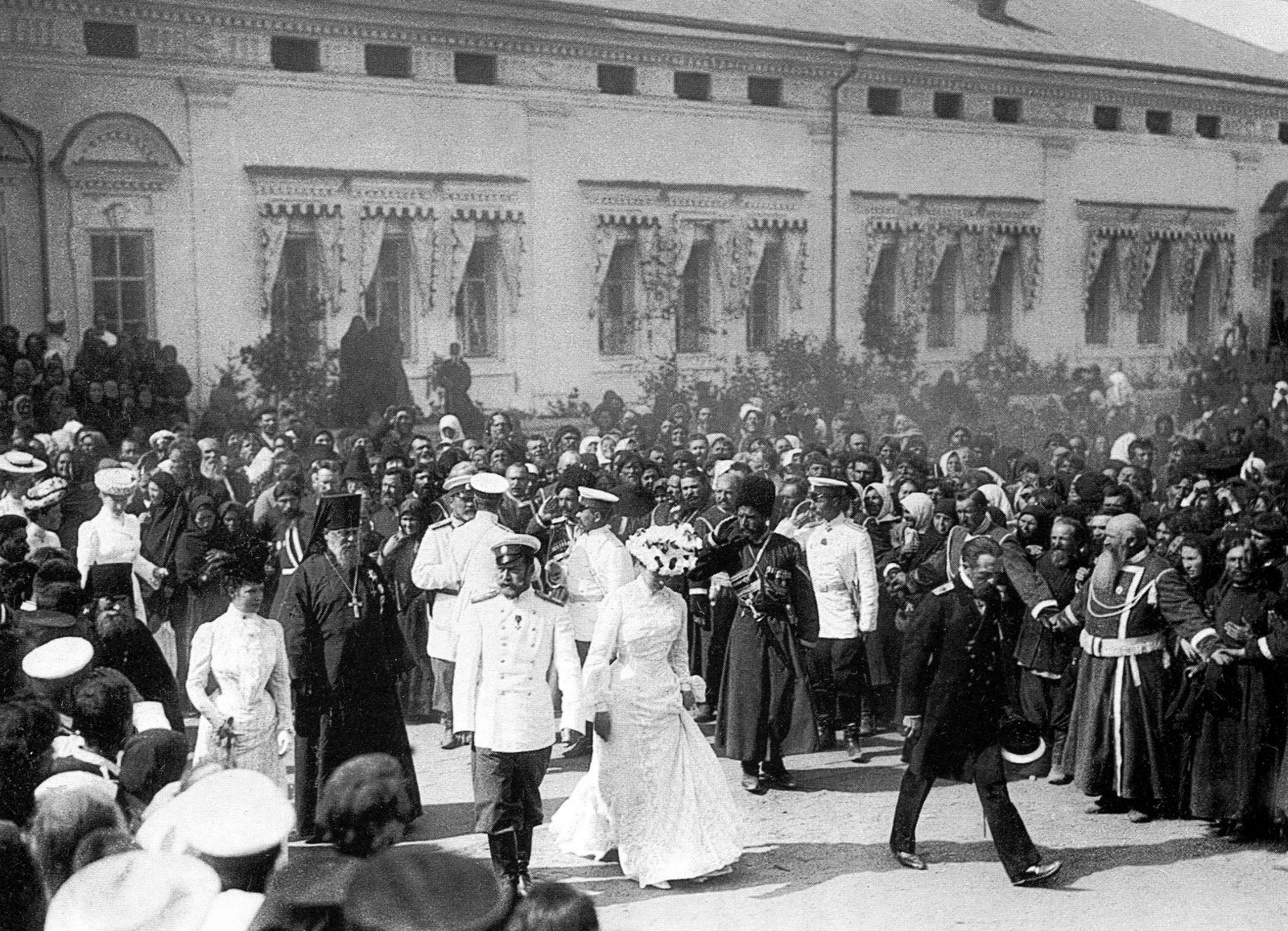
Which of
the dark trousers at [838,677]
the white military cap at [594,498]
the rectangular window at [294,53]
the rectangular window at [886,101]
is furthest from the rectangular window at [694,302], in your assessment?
the dark trousers at [838,677]

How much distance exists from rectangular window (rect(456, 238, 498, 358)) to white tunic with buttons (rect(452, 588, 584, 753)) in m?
3.95

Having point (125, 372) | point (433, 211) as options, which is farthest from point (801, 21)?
point (125, 372)

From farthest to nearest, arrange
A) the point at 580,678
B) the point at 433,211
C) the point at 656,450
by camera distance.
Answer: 1. the point at 656,450
2. the point at 433,211
3. the point at 580,678

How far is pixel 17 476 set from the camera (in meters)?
7.12

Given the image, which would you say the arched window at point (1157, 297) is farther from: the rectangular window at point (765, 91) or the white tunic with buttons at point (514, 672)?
the white tunic with buttons at point (514, 672)

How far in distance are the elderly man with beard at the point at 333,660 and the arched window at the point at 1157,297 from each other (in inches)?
252

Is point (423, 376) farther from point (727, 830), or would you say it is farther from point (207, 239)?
point (727, 830)

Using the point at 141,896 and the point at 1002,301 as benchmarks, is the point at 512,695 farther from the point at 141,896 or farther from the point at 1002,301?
the point at 1002,301

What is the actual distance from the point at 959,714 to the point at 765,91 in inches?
202

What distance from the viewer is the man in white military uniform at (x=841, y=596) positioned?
692 cm

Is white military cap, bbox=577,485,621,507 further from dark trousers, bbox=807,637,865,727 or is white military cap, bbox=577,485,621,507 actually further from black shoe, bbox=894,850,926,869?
black shoe, bbox=894,850,926,869

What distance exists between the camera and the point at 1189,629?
563 cm

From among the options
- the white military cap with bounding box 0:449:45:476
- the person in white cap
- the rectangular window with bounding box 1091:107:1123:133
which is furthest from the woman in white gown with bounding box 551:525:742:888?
the rectangular window with bounding box 1091:107:1123:133

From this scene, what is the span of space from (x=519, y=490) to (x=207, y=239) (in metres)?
2.18
